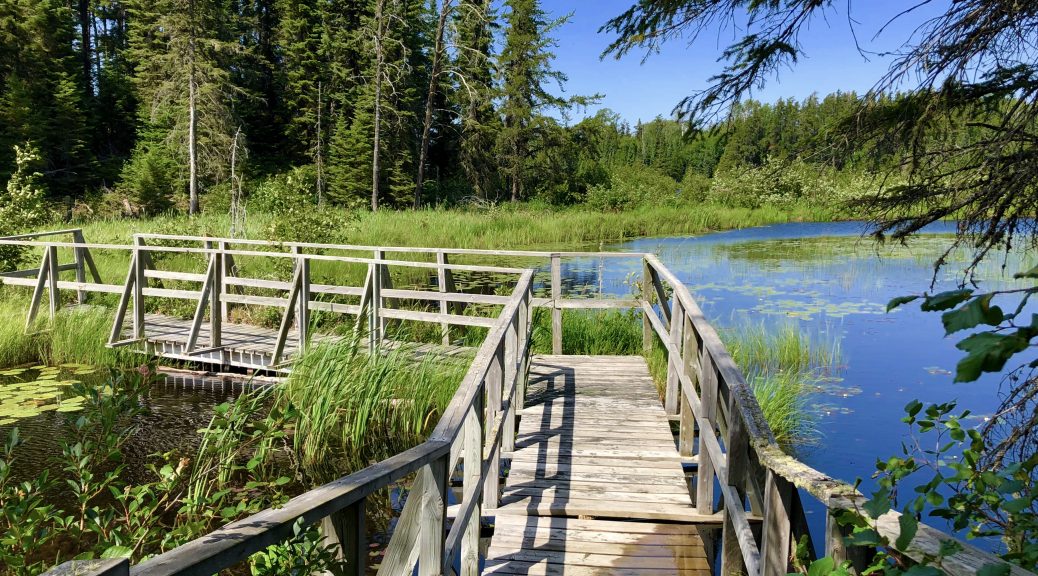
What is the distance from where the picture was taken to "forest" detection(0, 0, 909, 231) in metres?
28.0

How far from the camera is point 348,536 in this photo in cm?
164

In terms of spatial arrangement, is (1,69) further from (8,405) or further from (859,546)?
(859,546)

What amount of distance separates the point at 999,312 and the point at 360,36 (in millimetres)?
31562

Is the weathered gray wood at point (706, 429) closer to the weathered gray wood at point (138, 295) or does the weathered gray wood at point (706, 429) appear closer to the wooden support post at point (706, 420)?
the wooden support post at point (706, 420)

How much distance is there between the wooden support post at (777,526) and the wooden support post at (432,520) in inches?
36.7

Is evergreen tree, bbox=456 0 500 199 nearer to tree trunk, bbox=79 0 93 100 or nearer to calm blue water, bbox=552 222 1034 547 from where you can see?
calm blue water, bbox=552 222 1034 547

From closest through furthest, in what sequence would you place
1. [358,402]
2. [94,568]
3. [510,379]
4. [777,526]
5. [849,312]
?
1. [94,568]
2. [777,526]
3. [510,379]
4. [358,402]
5. [849,312]

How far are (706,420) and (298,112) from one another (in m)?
41.2

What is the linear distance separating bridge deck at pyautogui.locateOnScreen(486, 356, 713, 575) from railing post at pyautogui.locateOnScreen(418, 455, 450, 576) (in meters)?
1.56

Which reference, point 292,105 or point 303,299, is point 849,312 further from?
point 292,105

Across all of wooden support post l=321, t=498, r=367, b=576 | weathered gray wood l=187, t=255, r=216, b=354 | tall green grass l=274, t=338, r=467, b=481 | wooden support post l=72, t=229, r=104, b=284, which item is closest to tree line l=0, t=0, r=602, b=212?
wooden support post l=72, t=229, r=104, b=284

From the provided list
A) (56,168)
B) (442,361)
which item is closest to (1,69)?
(56,168)

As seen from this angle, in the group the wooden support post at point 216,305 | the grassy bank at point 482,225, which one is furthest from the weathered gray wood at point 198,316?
the grassy bank at point 482,225

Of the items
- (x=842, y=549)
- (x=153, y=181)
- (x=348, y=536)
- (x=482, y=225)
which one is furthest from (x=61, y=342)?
(x=153, y=181)
